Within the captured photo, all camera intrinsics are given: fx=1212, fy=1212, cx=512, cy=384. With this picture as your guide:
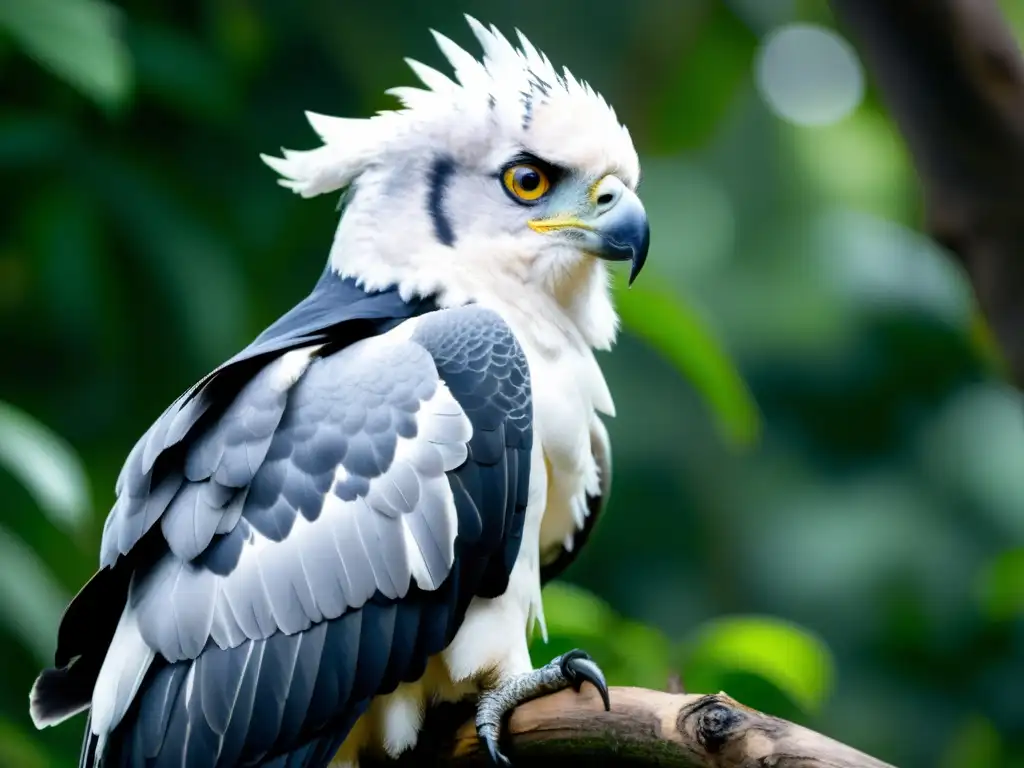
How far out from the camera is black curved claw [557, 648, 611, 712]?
212 centimetres

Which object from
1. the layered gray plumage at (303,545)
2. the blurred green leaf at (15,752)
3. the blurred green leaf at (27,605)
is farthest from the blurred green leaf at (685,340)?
Result: the blurred green leaf at (15,752)

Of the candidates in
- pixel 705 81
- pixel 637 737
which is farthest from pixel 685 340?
pixel 705 81

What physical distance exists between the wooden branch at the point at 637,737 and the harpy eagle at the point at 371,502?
0.05 meters

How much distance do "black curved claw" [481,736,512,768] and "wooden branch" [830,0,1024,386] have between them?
1.31 m

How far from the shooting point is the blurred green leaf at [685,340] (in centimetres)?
363

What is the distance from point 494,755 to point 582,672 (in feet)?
0.81

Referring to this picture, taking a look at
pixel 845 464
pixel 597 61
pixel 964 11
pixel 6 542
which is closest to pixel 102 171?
pixel 6 542

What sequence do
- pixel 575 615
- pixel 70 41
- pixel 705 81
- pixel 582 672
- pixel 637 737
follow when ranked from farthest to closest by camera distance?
pixel 705 81 < pixel 70 41 < pixel 575 615 < pixel 582 672 < pixel 637 737

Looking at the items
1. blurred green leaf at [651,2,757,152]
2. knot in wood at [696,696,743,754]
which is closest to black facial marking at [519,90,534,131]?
knot in wood at [696,696,743,754]

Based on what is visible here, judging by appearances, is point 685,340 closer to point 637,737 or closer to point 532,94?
point 532,94

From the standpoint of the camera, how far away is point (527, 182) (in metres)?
2.84

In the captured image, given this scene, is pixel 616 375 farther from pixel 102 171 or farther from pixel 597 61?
pixel 102 171

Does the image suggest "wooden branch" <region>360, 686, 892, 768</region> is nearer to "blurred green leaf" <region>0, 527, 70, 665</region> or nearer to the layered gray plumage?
the layered gray plumage

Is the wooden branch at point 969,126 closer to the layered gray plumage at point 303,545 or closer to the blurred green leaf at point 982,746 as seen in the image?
the layered gray plumage at point 303,545
